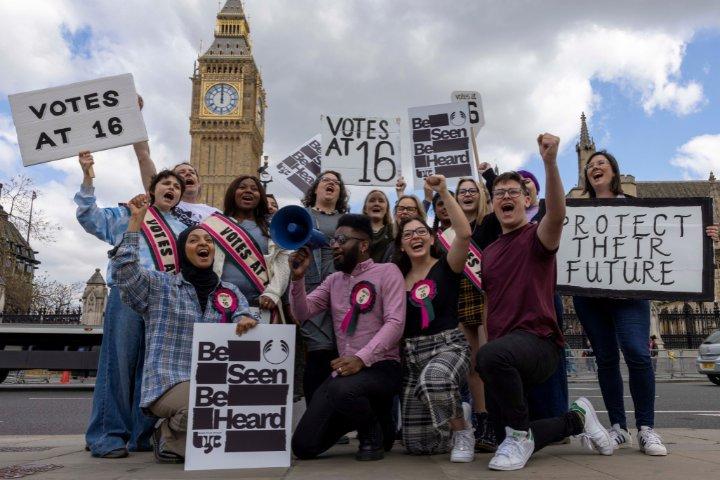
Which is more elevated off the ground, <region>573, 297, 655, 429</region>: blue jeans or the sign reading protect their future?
the sign reading protect their future

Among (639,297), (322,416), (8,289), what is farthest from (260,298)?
(8,289)

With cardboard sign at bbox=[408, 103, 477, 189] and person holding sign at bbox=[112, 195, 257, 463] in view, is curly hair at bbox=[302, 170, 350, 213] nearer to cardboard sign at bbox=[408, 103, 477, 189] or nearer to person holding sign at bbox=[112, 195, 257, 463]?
person holding sign at bbox=[112, 195, 257, 463]

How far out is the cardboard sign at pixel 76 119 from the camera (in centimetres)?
435

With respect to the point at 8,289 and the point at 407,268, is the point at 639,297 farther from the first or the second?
the point at 8,289

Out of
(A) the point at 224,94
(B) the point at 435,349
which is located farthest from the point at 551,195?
(A) the point at 224,94

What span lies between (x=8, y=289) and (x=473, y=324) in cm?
3615

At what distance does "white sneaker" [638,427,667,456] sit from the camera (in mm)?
3477

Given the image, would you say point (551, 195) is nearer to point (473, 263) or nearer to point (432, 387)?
point (473, 263)

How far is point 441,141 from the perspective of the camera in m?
6.45

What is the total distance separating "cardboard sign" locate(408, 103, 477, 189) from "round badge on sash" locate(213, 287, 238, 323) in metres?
3.19

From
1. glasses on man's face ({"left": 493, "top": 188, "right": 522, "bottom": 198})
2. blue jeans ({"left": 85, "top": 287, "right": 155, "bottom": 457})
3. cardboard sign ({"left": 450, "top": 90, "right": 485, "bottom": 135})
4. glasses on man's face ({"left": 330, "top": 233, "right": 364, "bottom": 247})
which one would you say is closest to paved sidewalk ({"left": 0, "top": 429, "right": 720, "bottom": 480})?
blue jeans ({"left": 85, "top": 287, "right": 155, "bottom": 457})

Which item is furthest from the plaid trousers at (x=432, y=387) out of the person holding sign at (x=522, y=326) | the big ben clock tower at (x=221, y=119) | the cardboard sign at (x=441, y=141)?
the big ben clock tower at (x=221, y=119)

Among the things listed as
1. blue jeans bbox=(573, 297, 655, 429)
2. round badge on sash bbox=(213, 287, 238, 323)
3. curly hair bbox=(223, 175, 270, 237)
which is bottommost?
blue jeans bbox=(573, 297, 655, 429)

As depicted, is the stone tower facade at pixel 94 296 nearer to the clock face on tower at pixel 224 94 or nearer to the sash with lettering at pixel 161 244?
the clock face on tower at pixel 224 94
